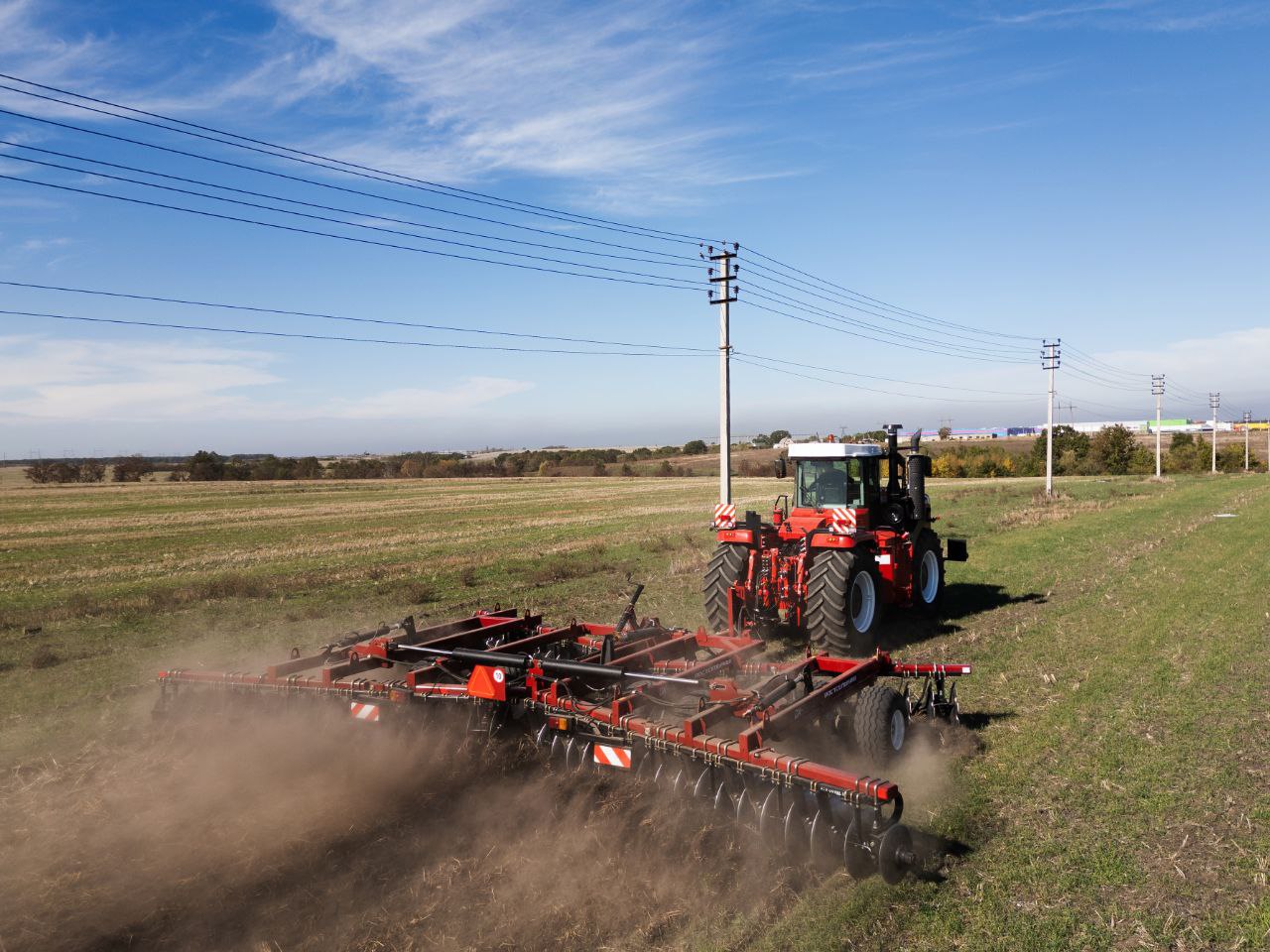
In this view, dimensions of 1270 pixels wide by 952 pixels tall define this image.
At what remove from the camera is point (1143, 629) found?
34.3 ft

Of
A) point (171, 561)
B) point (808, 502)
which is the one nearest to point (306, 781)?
point (808, 502)

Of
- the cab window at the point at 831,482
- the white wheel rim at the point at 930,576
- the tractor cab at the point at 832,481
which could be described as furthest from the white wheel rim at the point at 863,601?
the white wheel rim at the point at 930,576

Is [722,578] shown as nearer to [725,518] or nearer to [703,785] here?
[725,518]

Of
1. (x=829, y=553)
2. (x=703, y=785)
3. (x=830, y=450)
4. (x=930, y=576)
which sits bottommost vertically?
(x=703, y=785)

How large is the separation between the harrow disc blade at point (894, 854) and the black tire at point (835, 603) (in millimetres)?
5038

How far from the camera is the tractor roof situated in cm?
1098

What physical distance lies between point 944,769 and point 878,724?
0.84 metres

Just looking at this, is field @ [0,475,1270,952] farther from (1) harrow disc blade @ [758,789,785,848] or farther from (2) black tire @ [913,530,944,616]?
(2) black tire @ [913,530,944,616]

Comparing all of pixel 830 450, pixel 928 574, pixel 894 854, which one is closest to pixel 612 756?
pixel 894 854

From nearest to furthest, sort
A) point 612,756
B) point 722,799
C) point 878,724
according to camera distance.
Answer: point 722,799 → point 612,756 → point 878,724

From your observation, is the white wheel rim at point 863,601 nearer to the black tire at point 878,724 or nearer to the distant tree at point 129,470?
the black tire at point 878,724

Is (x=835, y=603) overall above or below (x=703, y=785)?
above

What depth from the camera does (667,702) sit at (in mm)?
6305

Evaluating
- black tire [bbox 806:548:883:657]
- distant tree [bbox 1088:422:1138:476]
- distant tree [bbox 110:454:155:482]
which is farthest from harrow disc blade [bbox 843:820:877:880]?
distant tree [bbox 110:454:155:482]
